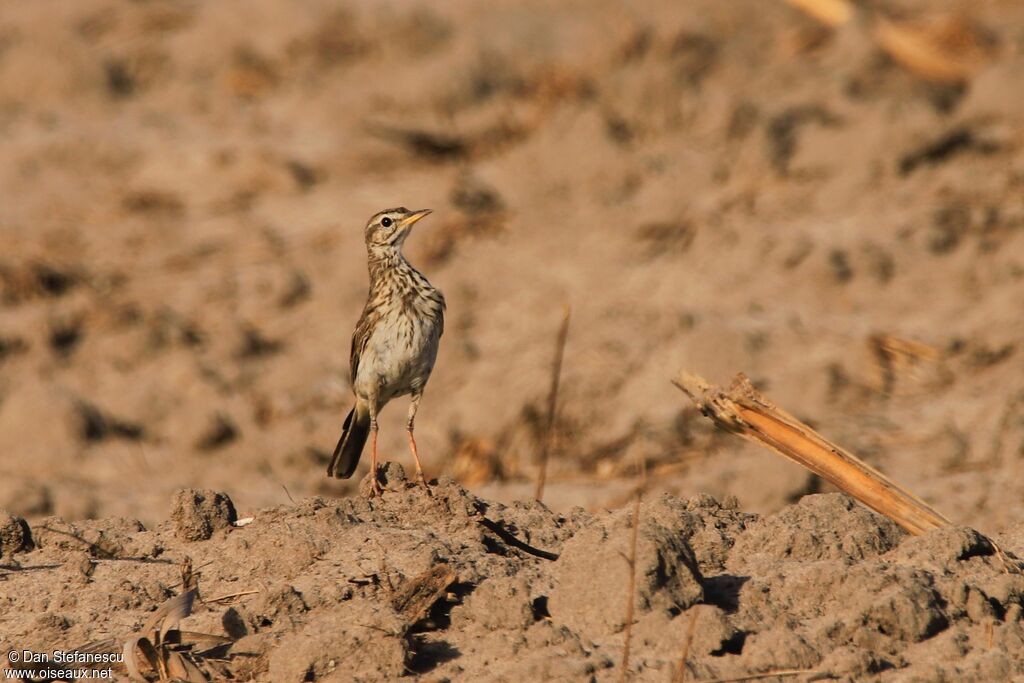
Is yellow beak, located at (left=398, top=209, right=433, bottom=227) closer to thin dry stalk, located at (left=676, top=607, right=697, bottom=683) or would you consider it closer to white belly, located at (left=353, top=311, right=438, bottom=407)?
white belly, located at (left=353, top=311, right=438, bottom=407)

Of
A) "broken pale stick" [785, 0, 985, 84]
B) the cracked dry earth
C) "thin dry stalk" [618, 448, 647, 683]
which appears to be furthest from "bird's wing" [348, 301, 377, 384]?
"broken pale stick" [785, 0, 985, 84]

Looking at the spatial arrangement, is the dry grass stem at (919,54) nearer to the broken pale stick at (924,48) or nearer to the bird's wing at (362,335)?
the broken pale stick at (924,48)

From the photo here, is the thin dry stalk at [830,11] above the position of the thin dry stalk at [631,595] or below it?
above

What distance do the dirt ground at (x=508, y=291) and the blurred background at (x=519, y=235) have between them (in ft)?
0.10

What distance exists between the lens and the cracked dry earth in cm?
502

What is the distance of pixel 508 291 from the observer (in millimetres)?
11680

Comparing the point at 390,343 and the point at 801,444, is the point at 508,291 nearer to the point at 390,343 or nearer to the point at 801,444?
the point at 390,343

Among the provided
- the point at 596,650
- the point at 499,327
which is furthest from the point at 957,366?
the point at 596,650

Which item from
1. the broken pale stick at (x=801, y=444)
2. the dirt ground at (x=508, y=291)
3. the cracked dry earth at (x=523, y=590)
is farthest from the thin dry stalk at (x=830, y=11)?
the cracked dry earth at (x=523, y=590)

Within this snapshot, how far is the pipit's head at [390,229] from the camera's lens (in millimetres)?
7727

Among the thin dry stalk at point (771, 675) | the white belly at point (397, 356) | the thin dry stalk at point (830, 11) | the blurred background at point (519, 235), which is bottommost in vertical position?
the thin dry stalk at point (771, 675)

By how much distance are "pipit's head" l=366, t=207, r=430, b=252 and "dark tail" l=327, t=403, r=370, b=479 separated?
2.60 feet

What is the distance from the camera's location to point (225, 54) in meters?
14.8

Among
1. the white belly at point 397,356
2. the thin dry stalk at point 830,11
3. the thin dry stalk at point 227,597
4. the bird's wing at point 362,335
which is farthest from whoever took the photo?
the thin dry stalk at point 830,11
